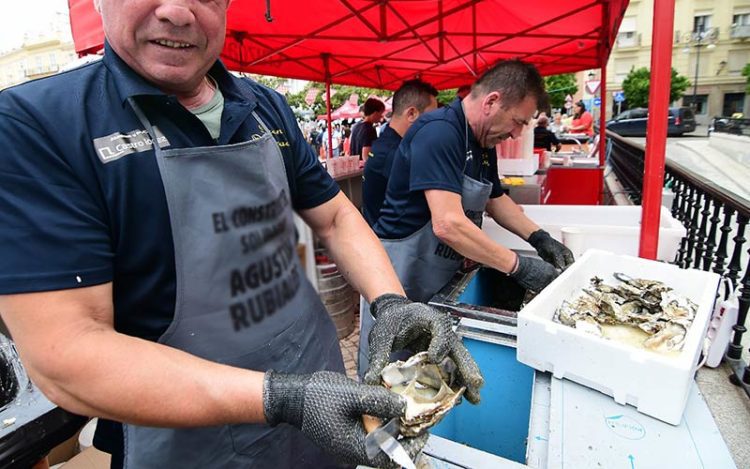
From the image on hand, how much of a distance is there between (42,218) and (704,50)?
5440 cm

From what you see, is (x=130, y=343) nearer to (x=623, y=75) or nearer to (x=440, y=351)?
(x=440, y=351)

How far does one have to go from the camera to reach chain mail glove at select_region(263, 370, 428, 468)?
842 mm

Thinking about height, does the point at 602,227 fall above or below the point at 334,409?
below

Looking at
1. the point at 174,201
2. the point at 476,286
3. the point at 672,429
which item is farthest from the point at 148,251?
the point at 476,286

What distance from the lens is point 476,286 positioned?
2.40 meters

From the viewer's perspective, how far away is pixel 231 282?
1.00 metres

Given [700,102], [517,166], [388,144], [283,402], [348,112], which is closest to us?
[283,402]

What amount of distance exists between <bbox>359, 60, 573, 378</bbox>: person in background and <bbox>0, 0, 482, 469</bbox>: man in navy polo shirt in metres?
0.92

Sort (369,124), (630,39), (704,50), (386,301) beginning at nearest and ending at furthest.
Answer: (386,301) → (369,124) → (630,39) → (704,50)

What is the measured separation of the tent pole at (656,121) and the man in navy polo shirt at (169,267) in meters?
1.39

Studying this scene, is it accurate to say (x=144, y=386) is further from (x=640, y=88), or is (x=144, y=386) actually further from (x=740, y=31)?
(x=740, y=31)

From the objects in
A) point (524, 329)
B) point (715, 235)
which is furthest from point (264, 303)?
point (715, 235)

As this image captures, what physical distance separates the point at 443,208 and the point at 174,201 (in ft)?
4.53

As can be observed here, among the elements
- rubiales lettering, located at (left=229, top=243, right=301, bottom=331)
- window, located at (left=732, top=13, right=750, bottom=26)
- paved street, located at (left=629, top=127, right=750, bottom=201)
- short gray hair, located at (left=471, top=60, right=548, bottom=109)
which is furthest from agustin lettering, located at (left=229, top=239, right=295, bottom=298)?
window, located at (left=732, top=13, right=750, bottom=26)
